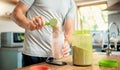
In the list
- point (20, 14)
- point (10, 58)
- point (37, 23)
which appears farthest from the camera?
point (10, 58)

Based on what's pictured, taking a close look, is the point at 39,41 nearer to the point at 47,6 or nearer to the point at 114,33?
the point at 47,6

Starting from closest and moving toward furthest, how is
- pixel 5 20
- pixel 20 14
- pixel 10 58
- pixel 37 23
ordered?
1. pixel 37 23
2. pixel 20 14
3. pixel 10 58
4. pixel 5 20

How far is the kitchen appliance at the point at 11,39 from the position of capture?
2.90 m

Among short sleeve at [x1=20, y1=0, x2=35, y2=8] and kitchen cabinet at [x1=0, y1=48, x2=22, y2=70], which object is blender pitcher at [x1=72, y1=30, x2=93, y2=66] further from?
kitchen cabinet at [x1=0, y1=48, x2=22, y2=70]

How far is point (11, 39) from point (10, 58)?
303mm

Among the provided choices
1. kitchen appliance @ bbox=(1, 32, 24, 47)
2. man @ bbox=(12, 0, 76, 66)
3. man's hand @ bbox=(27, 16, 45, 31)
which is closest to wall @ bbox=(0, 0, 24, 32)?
kitchen appliance @ bbox=(1, 32, 24, 47)

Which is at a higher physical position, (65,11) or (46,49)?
(65,11)

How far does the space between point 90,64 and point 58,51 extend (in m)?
0.20

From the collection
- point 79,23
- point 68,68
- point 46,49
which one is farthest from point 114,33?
point 68,68

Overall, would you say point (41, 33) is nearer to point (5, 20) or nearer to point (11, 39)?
point (11, 39)

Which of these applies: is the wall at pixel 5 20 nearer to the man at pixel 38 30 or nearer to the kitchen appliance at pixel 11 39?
the kitchen appliance at pixel 11 39

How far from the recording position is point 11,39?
290 centimetres

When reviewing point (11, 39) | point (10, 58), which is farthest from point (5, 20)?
point (10, 58)

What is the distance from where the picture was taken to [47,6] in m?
1.27
